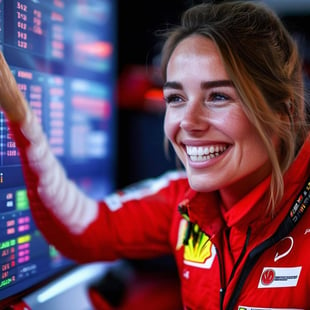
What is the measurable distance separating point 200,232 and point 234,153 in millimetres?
250

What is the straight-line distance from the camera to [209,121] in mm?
916

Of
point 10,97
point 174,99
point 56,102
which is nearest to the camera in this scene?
point 10,97

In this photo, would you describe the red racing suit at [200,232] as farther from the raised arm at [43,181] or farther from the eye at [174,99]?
the eye at [174,99]

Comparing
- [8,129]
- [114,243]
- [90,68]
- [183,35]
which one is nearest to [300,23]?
[90,68]

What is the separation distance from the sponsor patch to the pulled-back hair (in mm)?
139

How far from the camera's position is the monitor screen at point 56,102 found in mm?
912

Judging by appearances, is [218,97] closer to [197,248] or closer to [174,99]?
[174,99]

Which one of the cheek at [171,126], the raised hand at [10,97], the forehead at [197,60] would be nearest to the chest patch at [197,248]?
the cheek at [171,126]

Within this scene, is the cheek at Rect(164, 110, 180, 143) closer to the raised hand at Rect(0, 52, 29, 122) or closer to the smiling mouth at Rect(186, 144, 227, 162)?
the smiling mouth at Rect(186, 144, 227, 162)

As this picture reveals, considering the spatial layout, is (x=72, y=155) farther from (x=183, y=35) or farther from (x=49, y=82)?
(x=183, y=35)

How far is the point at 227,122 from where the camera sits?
0.91 metres

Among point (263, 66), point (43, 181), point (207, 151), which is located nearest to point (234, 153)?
point (207, 151)

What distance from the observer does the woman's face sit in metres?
0.90

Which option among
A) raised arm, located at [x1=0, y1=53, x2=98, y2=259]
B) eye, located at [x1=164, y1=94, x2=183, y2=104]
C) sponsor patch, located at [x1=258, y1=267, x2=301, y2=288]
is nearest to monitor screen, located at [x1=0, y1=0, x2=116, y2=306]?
raised arm, located at [x1=0, y1=53, x2=98, y2=259]
